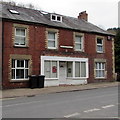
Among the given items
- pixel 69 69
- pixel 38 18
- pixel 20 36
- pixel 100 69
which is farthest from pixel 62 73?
pixel 20 36

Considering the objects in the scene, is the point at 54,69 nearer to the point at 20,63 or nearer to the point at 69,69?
the point at 69,69

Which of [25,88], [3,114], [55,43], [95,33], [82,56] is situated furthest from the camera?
[95,33]

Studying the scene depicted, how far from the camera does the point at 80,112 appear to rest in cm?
1039

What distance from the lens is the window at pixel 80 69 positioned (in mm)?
27422

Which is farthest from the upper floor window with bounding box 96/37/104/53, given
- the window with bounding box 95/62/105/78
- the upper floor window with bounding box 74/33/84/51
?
the upper floor window with bounding box 74/33/84/51

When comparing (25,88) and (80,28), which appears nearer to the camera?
(25,88)

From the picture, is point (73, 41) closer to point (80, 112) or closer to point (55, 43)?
point (55, 43)

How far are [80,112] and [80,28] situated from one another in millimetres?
18819

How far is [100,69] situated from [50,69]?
734cm

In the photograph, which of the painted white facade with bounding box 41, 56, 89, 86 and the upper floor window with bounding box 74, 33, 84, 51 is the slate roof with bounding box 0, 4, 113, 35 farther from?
the painted white facade with bounding box 41, 56, 89, 86

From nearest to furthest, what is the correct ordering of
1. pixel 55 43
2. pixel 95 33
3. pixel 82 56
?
1. pixel 55 43
2. pixel 82 56
3. pixel 95 33

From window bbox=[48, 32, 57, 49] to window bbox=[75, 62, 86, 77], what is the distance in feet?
10.8

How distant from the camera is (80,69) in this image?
27.7 m

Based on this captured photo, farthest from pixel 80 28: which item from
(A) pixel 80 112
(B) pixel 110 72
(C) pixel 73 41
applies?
(A) pixel 80 112
